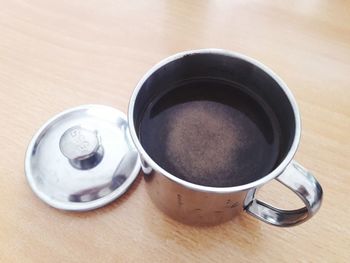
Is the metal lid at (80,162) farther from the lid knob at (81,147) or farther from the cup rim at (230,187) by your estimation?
the cup rim at (230,187)

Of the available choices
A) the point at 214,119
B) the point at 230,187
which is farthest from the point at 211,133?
the point at 230,187

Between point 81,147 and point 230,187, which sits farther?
point 81,147

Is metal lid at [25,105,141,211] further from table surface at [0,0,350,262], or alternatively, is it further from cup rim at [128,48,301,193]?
cup rim at [128,48,301,193]

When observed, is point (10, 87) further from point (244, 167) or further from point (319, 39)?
point (319, 39)

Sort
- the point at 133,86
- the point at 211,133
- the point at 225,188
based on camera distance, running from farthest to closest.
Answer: the point at 133,86 → the point at 211,133 → the point at 225,188

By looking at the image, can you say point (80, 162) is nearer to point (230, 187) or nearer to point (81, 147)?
point (81, 147)

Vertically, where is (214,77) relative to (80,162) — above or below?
above

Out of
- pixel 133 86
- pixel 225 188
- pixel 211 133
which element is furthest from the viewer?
pixel 133 86

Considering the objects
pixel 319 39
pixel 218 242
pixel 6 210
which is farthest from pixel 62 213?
pixel 319 39
